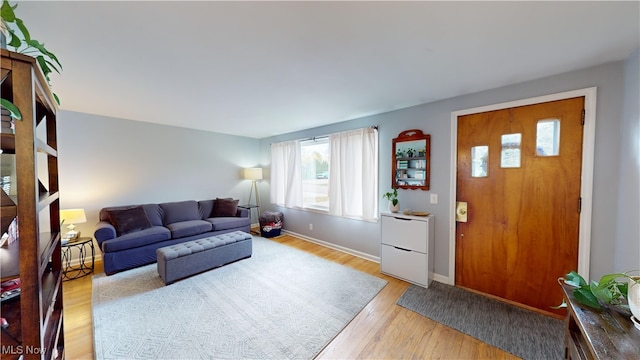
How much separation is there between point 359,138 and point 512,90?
1.83 meters

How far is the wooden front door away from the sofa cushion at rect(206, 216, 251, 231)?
3.54 metres

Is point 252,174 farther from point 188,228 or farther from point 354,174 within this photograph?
point 354,174

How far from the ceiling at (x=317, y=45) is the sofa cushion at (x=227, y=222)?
2.20 metres

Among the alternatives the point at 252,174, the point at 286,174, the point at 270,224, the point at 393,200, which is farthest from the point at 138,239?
the point at 393,200

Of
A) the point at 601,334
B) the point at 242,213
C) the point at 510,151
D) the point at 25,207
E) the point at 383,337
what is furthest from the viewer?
the point at 242,213

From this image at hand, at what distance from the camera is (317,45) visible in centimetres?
153

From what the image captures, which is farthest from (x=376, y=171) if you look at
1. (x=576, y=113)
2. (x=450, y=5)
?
(x=450, y=5)

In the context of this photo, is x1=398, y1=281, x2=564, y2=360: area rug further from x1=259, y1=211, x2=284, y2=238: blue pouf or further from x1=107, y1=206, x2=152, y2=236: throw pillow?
x1=107, y1=206, x2=152, y2=236: throw pillow

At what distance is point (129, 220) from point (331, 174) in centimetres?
314

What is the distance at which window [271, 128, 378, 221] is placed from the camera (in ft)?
10.9

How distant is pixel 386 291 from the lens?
98.0 inches

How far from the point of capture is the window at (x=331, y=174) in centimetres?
333

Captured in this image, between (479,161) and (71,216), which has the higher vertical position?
(479,161)

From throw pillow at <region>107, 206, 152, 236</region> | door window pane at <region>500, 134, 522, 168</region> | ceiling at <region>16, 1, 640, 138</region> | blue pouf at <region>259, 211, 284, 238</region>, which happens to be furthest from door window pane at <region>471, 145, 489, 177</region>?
throw pillow at <region>107, 206, 152, 236</region>
